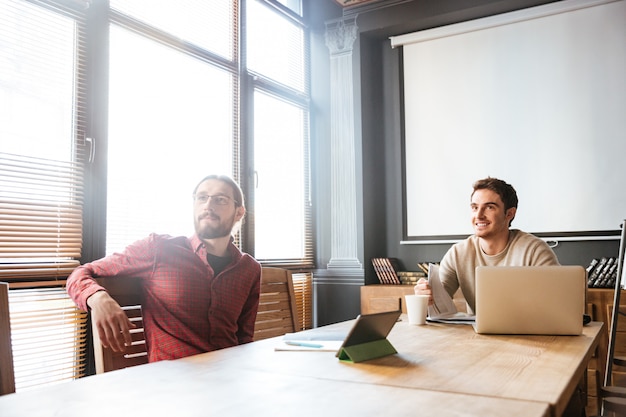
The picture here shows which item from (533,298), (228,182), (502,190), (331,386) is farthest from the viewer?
(502,190)

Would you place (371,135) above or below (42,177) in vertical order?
above

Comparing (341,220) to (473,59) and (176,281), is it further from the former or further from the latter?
(176,281)

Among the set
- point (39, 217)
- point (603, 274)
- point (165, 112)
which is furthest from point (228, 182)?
point (603, 274)

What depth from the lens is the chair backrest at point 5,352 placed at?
122 cm

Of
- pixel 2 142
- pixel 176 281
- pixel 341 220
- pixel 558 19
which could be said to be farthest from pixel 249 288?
pixel 558 19

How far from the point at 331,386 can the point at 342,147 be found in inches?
142

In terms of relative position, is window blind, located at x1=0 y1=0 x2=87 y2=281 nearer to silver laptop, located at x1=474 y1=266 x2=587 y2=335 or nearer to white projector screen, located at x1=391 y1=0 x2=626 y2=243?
silver laptop, located at x1=474 y1=266 x2=587 y2=335

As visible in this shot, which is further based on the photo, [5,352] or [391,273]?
[391,273]

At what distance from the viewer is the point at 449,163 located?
434cm

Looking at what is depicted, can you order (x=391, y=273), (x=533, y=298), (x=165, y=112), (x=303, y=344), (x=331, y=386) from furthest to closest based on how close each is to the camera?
(x=391, y=273), (x=165, y=112), (x=533, y=298), (x=303, y=344), (x=331, y=386)

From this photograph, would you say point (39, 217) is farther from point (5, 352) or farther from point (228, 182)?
point (5, 352)

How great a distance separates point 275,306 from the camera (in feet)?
7.87

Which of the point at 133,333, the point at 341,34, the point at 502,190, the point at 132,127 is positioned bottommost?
the point at 133,333

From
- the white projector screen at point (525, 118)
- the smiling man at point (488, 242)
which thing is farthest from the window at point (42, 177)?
the white projector screen at point (525, 118)
